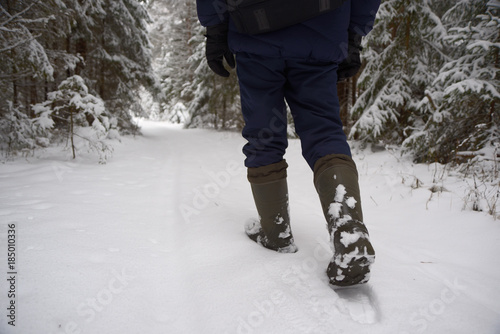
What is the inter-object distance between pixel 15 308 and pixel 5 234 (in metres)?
0.70

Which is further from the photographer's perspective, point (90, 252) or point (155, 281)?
point (90, 252)

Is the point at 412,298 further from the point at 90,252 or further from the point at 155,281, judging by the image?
the point at 90,252

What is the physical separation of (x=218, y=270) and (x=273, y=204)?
0.45m

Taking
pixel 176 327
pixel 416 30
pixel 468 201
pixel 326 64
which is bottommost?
pixel 176 327

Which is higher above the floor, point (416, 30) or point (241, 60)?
point (416, 30)

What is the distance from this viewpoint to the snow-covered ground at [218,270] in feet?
3.03

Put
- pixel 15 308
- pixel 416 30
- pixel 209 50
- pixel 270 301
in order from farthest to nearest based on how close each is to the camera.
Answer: pixel 416 30 → pixel 209 50 → pixel 270 301 → pixel 15 308

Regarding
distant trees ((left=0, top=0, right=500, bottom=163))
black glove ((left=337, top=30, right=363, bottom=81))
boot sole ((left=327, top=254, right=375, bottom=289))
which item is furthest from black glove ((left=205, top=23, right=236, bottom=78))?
distant trees ((left=0, top=0, right=500, bottom=163))

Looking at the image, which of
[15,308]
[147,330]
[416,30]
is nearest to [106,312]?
[147,330]

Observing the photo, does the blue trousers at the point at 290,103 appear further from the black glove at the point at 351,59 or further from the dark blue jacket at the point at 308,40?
the black glove at the point at 351,59

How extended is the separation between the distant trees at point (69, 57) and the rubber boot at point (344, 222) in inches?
183

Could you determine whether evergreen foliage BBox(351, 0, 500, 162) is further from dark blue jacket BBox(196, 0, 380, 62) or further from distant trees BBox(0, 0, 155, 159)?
distant trees BBox(0, 0, 155, 159)

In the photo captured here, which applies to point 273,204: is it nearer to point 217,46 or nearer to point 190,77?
point 217,46

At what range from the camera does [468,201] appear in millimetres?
2176
